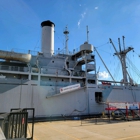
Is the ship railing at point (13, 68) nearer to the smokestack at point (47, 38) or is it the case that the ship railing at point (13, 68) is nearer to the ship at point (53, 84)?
the ship at point (53, 84)

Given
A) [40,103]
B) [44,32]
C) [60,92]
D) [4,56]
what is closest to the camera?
[40,103]

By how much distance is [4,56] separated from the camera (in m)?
20.5

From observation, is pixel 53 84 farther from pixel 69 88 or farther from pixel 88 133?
pixel 88 133

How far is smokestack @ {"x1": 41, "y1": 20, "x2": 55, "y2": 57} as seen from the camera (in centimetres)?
2633

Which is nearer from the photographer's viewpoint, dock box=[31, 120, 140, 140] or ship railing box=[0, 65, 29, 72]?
dock box=[31, 120, 140, 140]

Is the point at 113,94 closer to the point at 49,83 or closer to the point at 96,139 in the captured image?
the point at 49,83

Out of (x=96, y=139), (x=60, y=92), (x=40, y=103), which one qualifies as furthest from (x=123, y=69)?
(x=96, y=139)

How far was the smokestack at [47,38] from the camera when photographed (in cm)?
2633

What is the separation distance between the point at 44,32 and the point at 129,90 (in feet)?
64.3

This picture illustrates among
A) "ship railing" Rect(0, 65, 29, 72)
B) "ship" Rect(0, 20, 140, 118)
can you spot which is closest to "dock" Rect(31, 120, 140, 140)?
"ship" Rect(0, 20, 140, 118)

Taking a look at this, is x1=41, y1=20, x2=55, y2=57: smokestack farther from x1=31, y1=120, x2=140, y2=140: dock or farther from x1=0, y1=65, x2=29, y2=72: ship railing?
x1=31, y1=120, x2=140, y2=140: dock

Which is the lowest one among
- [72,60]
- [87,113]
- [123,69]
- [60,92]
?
[87,113]

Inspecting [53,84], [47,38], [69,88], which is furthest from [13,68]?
[47,38]

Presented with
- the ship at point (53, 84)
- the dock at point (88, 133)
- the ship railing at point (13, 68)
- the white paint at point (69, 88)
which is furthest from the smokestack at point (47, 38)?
the dock at point (88, 133)
